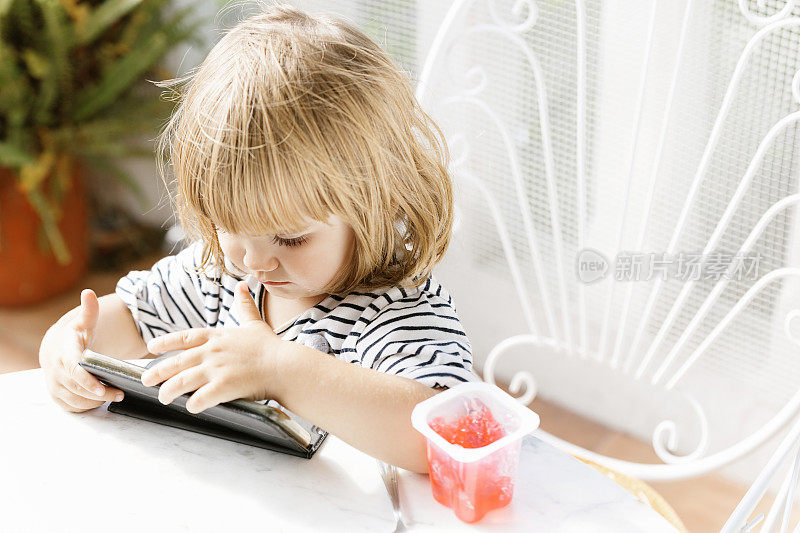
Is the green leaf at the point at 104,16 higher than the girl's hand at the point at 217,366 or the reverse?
higher

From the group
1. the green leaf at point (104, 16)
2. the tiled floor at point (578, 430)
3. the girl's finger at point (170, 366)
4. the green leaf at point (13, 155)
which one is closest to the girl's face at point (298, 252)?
Answer: the girl's finger at point (170, 366)

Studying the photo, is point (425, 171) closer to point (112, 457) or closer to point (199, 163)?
point (199, 163)

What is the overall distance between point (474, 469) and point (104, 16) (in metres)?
1.77

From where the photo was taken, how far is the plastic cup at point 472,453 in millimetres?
682

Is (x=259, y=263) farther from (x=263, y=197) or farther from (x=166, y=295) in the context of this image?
(x=166, y=295)

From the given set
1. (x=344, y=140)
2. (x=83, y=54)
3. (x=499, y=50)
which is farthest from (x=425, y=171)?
(x=83, y=54)

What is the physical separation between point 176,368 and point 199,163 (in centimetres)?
20

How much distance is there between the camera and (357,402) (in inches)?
30.4

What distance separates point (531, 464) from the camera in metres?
0.78

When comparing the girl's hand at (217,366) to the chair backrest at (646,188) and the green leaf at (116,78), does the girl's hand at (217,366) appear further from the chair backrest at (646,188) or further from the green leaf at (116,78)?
the green leaf at (116,78)

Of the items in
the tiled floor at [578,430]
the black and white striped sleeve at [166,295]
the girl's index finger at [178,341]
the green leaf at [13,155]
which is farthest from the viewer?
the green leaf at [13,155]

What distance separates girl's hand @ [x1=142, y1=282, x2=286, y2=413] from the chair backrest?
53 centimetres

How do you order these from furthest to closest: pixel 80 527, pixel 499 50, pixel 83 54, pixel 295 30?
pixel 83 54
pixel 499 50
pixel 295 30
pixel 80 527

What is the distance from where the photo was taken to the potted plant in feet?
6.49
